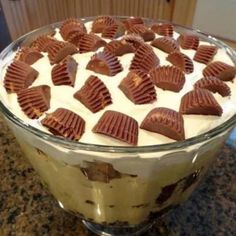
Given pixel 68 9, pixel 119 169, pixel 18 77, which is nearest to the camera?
pixel 119 169

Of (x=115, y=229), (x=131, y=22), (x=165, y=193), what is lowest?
(x=115, y=229)

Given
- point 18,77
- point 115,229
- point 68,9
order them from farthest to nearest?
point 68,9 < point 115,229 < point 18,77

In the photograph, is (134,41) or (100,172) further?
(134,41)

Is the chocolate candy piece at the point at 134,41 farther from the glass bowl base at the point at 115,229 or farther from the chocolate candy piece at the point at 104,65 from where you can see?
the glass bowl base at the point at 115,229

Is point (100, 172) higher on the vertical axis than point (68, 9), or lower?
higher

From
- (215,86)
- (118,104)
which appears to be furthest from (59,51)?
(215,86)

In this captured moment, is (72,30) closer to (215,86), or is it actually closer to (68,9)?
(215,86)

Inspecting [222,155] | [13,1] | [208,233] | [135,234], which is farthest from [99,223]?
[13,1]
